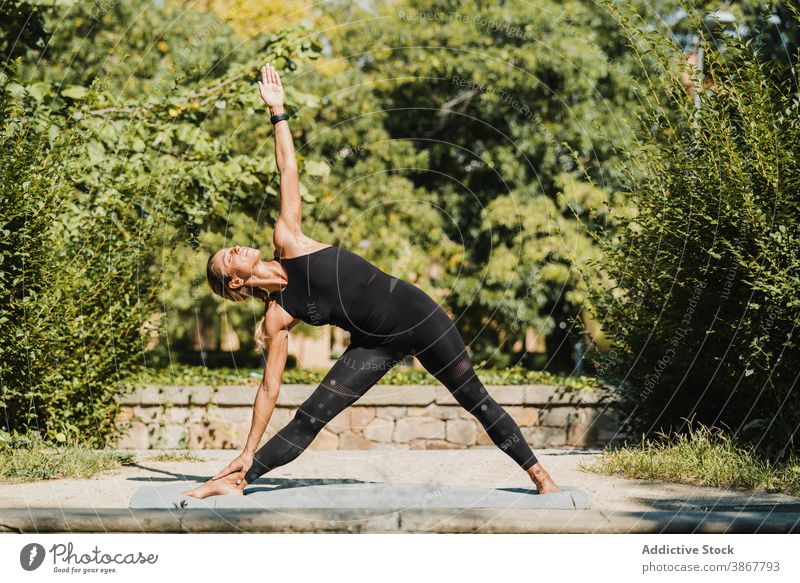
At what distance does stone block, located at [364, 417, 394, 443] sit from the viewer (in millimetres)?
9688

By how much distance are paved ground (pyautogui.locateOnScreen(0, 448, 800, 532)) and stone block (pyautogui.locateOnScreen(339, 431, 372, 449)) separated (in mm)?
1330

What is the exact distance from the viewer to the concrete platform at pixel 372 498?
5410mm

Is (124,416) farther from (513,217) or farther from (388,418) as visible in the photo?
(513,217)

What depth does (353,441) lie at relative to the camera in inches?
384

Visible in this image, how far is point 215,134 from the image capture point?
1598cm

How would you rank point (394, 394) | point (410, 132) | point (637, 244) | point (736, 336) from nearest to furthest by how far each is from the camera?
point (736, 336) → point (637, 244) → point (394, 394) → point (410, 132)

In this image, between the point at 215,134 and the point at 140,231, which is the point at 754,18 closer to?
the point at 215,134

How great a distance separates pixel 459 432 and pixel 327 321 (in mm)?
4514

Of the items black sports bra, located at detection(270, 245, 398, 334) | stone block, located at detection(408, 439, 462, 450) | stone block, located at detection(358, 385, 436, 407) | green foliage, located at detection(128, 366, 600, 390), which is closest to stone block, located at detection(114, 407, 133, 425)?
green foliage, located at detection(128, 366, 600, 390)

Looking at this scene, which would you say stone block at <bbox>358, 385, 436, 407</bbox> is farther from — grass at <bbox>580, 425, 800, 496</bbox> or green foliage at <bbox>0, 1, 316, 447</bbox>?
grass at <bbox>580, 425, 800, 496</bbox>

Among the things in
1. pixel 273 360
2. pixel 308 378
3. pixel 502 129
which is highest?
pixel 502 129

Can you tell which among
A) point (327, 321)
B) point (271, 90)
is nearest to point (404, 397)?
point (327, 321)

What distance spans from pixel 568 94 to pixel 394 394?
324 inches

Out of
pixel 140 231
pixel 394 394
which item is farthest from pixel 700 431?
pixel 140 231
